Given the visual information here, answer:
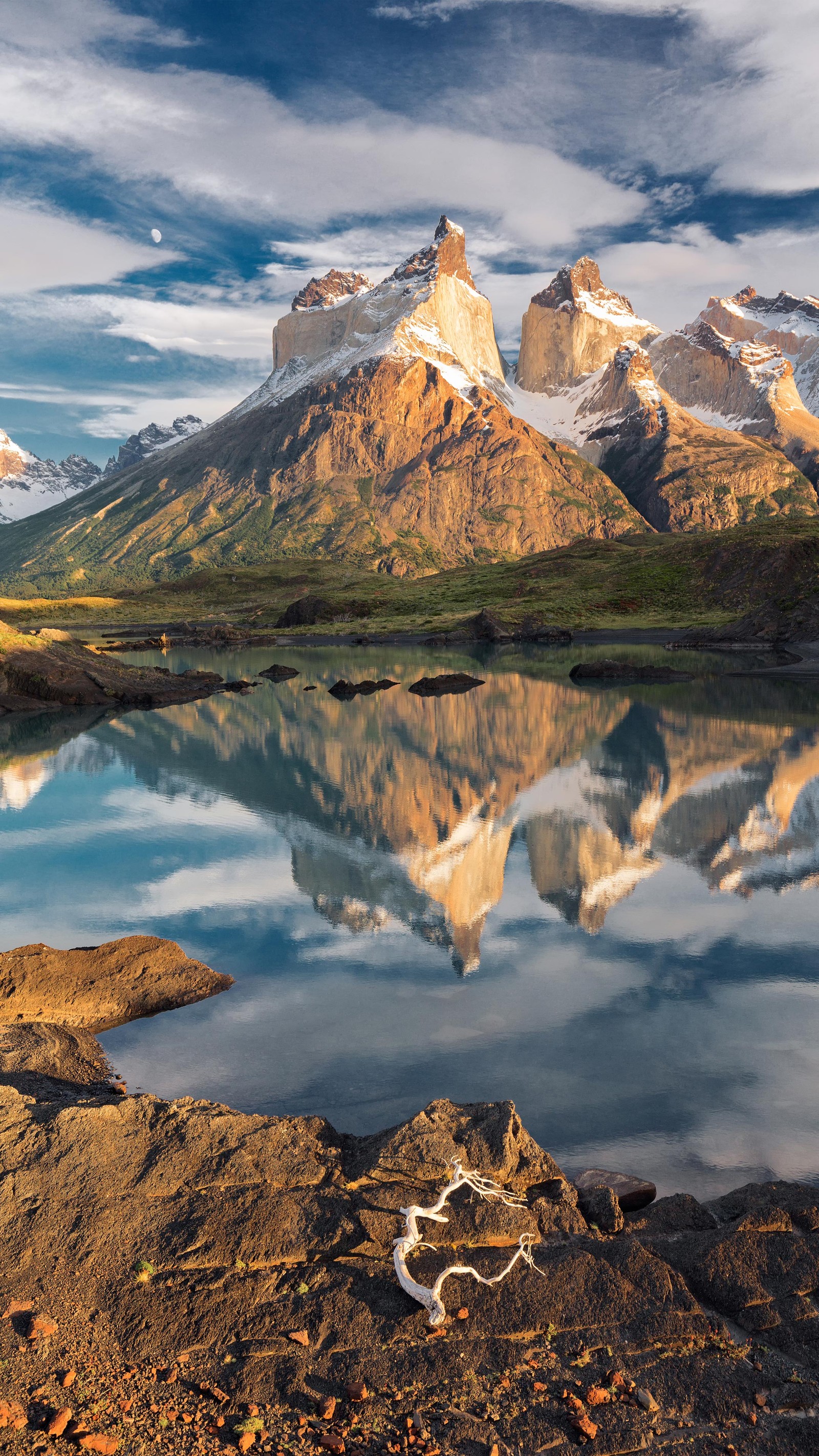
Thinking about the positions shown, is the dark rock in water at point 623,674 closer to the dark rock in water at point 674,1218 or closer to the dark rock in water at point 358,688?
the dark rock in water at point 358,688

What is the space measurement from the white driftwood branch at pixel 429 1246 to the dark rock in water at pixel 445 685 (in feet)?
218

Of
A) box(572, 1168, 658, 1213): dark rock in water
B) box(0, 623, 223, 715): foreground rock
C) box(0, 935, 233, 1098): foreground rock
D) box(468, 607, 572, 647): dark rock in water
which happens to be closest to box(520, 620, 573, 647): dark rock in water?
box(468, 607, 572, 647): dark rock in water

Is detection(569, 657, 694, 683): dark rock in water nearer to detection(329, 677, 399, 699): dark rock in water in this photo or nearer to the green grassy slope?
detection(329, 677, 399, 699): dark rock in water

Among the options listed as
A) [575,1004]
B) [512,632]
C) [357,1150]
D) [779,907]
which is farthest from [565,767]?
[512,632]

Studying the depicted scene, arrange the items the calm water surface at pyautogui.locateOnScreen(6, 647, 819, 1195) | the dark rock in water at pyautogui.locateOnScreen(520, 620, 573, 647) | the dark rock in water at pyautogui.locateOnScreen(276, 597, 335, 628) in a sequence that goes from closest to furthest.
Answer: the calm water surface at pyautogui.locateOnScreen(6, 647, 819, 1195) < the dark rock in water at pyautogui.locateOnScreen(520, 620, 573, 647) < the dark rock in water at pyautogui.locateOnScreen(276, 597, 335, 628)

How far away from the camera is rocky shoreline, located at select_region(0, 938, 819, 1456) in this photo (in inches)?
304

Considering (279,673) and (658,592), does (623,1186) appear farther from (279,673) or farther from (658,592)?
(658,592)

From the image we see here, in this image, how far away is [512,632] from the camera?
15100cm

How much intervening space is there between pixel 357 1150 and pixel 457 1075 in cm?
395

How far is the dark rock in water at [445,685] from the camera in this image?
79188 millimetres

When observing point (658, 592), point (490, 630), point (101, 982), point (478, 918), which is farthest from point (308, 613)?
point (101, 982)

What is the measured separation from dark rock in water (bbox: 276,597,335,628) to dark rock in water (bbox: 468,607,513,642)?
46641mm

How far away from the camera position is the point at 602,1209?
11.0 meters

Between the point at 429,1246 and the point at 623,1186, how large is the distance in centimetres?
344
